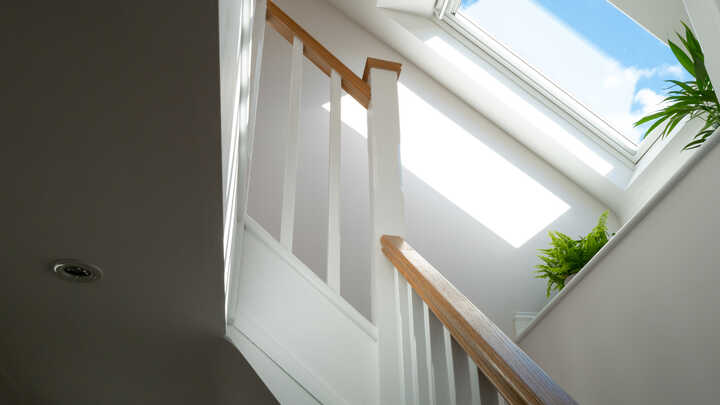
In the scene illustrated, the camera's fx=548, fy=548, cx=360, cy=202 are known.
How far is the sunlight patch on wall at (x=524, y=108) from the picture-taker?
326cm

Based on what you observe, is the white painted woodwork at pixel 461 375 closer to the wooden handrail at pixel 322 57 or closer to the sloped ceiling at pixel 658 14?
the wooden handrail at pixel 322 57

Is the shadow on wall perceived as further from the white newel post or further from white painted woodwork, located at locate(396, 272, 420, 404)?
white painted woodwork, located at locate(396, 272, 420, 404)

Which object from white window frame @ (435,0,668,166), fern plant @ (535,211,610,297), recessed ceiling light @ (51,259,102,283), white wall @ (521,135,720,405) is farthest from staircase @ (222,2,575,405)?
white window frame @ (435,0,668,166)

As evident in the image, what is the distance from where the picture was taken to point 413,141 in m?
3.47

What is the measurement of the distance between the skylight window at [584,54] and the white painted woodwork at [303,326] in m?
2.35

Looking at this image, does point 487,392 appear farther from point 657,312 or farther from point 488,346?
point 657,312

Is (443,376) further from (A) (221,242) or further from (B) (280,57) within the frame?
(B) (280,57)

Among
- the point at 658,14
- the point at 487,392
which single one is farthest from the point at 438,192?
the point at 487,392

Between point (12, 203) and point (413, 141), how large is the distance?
2.75 m

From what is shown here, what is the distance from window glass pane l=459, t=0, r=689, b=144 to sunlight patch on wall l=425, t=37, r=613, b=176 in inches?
9.0

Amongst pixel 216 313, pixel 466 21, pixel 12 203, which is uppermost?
pixel 466 21

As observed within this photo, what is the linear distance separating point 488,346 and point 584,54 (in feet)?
9.09

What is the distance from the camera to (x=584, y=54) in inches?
128

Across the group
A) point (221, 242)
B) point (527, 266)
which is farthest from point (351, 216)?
point (221, 242)
